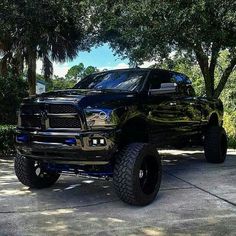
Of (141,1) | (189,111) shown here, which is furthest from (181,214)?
(141,1)

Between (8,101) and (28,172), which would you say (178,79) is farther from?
(8,101)

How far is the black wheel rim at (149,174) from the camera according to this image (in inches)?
251

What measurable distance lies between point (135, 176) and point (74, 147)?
2.91 feet

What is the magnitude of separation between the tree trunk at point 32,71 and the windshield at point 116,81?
10.3 m

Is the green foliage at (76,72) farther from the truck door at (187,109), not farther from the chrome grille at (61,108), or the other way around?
the chrome grille at (61,108)

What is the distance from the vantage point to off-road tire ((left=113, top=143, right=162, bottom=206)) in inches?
233

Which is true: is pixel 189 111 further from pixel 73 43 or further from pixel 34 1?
pixel 73 43

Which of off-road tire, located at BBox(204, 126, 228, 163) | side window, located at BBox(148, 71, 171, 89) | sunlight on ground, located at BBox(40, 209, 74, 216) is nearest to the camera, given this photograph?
sunlight on ground, located at BBox(40, 209, 74, 216)

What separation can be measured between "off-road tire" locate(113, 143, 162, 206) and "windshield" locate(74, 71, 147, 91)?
1212 mm

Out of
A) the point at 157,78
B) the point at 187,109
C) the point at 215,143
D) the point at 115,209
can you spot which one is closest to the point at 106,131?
the point at 115,209

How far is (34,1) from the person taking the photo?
14.0 metres

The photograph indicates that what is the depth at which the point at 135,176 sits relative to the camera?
5.94 m

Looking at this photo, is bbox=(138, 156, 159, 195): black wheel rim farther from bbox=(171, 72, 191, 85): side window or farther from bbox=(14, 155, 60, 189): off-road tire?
bbox=(171, 72, 191, 85): side window

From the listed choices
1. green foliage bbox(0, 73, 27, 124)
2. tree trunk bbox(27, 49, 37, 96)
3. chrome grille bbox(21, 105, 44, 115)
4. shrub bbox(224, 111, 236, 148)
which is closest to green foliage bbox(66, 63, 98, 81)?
shrub bbox(224, 111, 236, 148)
